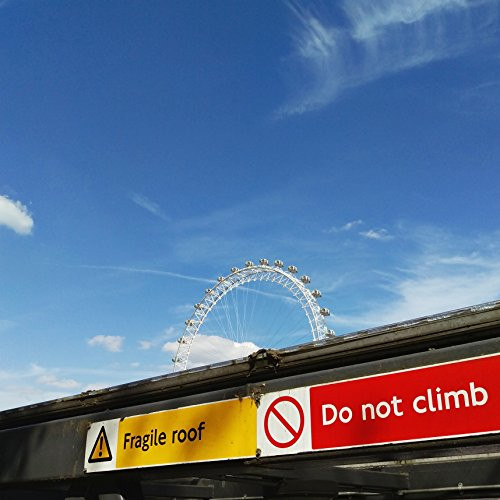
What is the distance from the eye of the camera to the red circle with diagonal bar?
19.0ft

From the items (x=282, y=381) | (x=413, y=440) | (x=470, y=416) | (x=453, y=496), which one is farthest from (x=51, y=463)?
(x=453, y=496)

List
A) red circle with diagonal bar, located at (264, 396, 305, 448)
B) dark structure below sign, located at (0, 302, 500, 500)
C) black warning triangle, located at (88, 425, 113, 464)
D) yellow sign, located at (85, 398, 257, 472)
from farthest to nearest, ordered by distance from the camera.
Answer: black warning triangle, located at (88, 425, 113, 464) < yellow sign, located at (85, 398, 257, 472) < red circle with diagonal bar, located at (264, 396, 305, 448) < dark structure below sign, located at (0, 302, 500, 500)

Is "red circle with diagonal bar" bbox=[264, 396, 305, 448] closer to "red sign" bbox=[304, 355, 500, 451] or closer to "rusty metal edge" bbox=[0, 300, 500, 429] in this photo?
"red sign" bbox=[304, 355, 500, 451]

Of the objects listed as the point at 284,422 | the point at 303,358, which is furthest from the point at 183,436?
the point at 303,358

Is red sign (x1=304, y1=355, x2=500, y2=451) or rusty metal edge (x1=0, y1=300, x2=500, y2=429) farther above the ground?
rusty metal edge (x1=0, y1=300, x2=500, y2=429)

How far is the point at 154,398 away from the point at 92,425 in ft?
2.94

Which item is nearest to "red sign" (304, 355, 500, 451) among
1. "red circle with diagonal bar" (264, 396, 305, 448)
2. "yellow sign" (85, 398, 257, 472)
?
"red circle with diagonal bar" (264, 396, 305, 448)

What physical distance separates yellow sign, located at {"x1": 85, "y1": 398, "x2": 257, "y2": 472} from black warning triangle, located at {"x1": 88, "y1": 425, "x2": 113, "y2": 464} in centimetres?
1

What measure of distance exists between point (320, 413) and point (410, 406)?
2.93ft

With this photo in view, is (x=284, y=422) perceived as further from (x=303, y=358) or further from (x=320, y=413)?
(x=303, y=358)

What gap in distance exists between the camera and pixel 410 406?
5.16m

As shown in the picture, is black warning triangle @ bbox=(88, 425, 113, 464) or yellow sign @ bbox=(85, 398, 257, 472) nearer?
yellow sign @ bbox=(85, 398, 257, 472)

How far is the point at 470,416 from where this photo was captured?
483 cm

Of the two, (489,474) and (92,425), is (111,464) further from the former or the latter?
(489,474)
